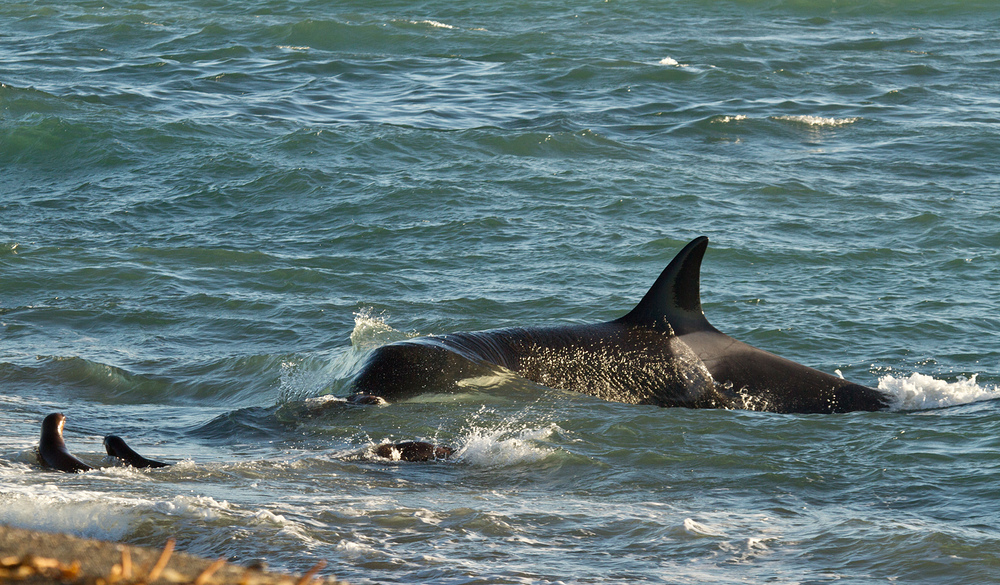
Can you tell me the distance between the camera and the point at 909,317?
12.0 m

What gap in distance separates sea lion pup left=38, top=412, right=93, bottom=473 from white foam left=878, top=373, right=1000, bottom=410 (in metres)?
6.23

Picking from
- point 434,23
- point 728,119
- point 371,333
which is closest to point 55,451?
point 371,333

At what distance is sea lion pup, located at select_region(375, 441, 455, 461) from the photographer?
7145 millimetres

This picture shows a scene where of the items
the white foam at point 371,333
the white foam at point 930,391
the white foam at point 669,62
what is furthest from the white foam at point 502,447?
the white foam at point 669,62

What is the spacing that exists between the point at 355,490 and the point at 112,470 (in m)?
1.43

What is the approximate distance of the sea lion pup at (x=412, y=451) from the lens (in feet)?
A: 23.4

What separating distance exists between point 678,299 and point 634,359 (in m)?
0.57

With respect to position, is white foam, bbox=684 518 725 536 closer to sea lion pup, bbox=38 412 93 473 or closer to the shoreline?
sea lion pup, bbox=38 412 93 473

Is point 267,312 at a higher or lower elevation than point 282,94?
lower

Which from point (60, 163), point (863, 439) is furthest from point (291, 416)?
point (60, 163)

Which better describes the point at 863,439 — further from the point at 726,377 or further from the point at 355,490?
the point at 355,490

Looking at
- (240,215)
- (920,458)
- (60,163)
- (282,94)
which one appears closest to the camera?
(920,458)

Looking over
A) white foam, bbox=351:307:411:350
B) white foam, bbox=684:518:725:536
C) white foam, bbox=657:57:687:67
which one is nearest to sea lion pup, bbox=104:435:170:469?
white foam, bbox=684:518:725:536

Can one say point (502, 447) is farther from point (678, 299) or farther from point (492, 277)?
point (492, 277)
